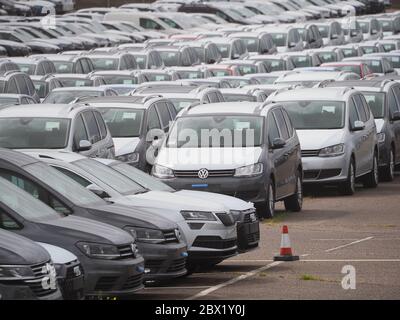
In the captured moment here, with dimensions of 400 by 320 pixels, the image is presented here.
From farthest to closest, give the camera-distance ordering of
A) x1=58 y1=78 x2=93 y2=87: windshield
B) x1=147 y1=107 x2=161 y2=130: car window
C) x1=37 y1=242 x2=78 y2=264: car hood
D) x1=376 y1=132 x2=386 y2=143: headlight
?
x1=58 y1=78 x2=93 y2=87: windshield → x1=376 y1=132 x2=386 y2=143: headlight → x1=147 y1=107 x2=161 y2=130: car window → x1=37 y1=242 x2=78 y2=264: car hood

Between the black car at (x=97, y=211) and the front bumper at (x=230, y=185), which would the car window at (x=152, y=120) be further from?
the black car at (x=97, y=211)

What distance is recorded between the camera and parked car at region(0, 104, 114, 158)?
78.7ft

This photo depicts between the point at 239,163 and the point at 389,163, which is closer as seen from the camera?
the point at 239,163

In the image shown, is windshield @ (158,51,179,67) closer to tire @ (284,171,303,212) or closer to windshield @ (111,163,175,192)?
tire @ (284,171,303,212)

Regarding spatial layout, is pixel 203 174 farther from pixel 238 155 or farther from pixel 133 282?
pixel 133 282

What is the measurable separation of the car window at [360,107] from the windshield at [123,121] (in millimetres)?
3966

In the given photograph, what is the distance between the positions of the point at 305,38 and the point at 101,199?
42.3m

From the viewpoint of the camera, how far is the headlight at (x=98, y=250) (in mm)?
14398

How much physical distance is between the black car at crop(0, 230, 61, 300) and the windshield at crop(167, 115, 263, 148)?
39.1ft

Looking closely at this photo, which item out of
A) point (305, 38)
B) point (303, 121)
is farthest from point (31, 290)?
point (305, 38)

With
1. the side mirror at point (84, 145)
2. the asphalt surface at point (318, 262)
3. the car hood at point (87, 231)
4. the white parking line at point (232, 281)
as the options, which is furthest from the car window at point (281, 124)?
the car hood at point (87, 231)

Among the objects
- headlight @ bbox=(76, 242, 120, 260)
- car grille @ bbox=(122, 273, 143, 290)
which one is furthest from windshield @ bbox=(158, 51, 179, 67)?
headlight @ bbox=(76, 242, 120, 260)

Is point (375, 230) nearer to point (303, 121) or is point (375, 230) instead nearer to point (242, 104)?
point (242, 104)
